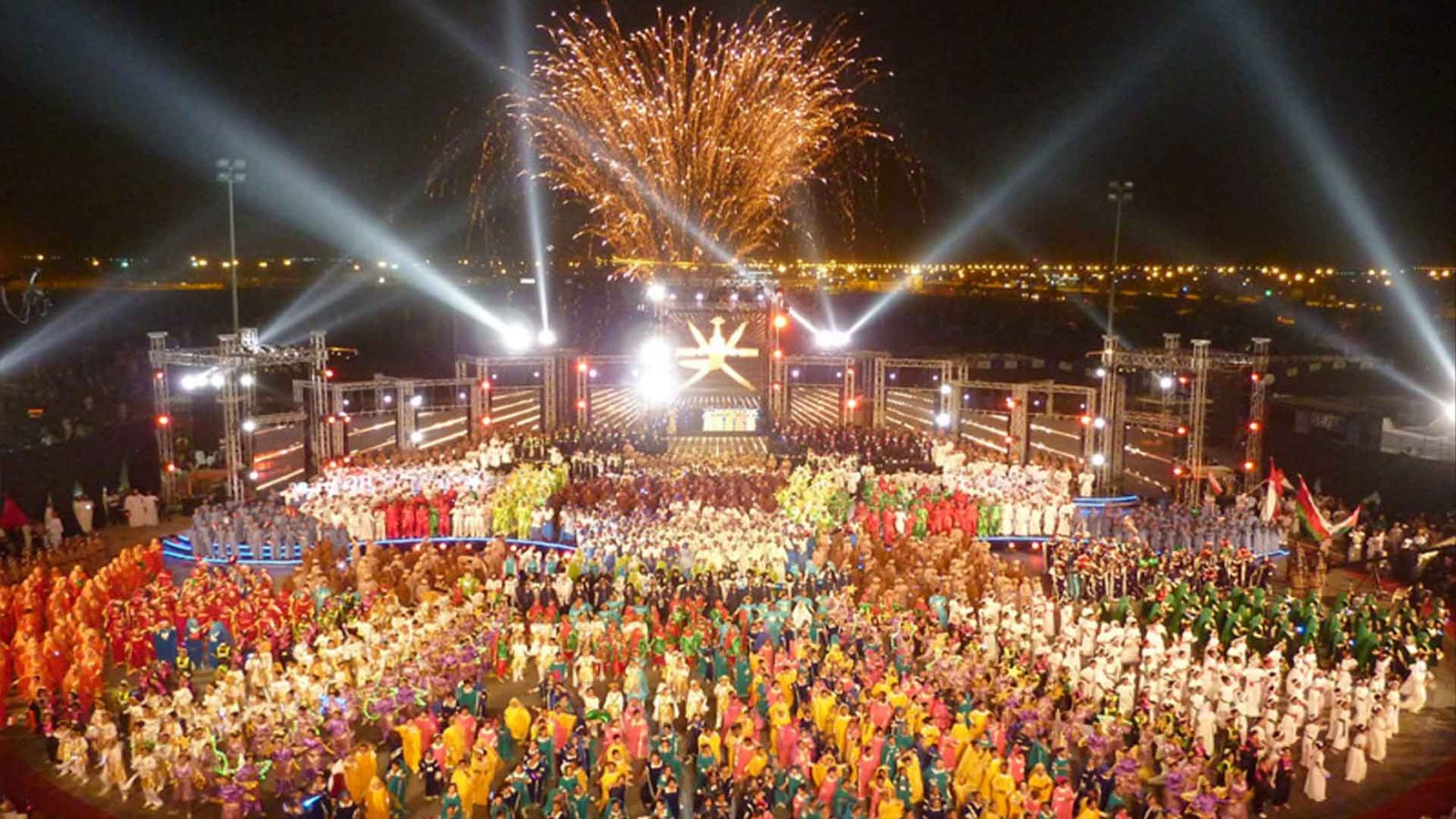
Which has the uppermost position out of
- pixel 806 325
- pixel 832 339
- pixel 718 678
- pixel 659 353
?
pixel 806 325

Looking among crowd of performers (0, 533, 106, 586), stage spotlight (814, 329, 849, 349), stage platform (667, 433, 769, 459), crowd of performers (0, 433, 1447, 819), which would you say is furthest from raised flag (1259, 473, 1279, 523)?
stage spotlight (814, 329, 849, 349)

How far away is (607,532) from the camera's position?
19453 millimetres

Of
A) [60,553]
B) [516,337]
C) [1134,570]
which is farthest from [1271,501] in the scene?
[516,337]

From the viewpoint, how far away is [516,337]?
54.9m

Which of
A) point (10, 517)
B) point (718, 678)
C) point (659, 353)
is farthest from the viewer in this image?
point (659, 353)

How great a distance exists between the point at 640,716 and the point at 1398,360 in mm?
39236

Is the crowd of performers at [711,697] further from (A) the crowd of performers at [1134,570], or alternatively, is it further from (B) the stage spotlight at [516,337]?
(B) the stage spotlight at [516,337]

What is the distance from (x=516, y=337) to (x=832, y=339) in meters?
17.4

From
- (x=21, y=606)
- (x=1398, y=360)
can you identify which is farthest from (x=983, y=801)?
(x=1398, y=360)

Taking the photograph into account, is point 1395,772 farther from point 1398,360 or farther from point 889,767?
point 1398,360

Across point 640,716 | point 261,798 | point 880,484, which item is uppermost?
point 880,484

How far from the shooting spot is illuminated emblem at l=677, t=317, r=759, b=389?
32.2 metres

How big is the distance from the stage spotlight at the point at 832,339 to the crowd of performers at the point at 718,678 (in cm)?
3623

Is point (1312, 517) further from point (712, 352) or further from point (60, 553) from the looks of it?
point (60, 553)
